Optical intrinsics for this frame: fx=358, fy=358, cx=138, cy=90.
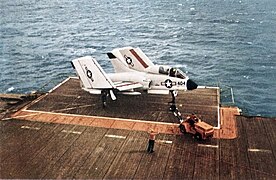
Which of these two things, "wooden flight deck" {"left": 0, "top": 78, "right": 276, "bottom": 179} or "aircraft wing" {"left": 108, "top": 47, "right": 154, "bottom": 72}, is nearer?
"wooden flight deck" {"left": 0, "top": 78, "right": 276, "bottom": 179}

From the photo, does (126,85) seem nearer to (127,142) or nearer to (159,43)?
(127,142)

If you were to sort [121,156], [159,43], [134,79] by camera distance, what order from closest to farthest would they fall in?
[121,156]
[134,79]
[159,43]

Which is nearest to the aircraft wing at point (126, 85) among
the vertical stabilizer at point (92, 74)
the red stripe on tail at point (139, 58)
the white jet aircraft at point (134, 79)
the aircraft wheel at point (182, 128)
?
the white jet aircraft at point (134, 79)

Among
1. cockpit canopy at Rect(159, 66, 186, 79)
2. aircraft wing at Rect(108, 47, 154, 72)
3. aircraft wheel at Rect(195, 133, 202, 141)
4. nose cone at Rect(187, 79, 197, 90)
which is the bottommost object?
aircraft wheel at Rect(195, 133, 202, 141)

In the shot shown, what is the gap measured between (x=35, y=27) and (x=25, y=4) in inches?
2578

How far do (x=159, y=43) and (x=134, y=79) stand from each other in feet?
182

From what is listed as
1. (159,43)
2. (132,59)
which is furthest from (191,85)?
(159,43)

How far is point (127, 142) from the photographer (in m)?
26.3

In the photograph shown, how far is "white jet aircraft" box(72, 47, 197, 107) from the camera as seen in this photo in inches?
1251

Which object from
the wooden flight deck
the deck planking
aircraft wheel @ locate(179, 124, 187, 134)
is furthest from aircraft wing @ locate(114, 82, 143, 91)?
aircraft wheel @ locate(179, 124, 187, 134)

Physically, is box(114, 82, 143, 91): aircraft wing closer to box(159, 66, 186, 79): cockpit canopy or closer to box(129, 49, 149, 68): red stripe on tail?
box(129, 49, 149, 68): red stripe on tail

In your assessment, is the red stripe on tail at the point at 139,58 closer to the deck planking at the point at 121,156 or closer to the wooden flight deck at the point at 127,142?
the wooden flight deck at the point at 127,142

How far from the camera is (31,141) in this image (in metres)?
26.3

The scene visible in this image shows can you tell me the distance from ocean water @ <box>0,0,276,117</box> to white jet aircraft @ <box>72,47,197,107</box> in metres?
9.79
